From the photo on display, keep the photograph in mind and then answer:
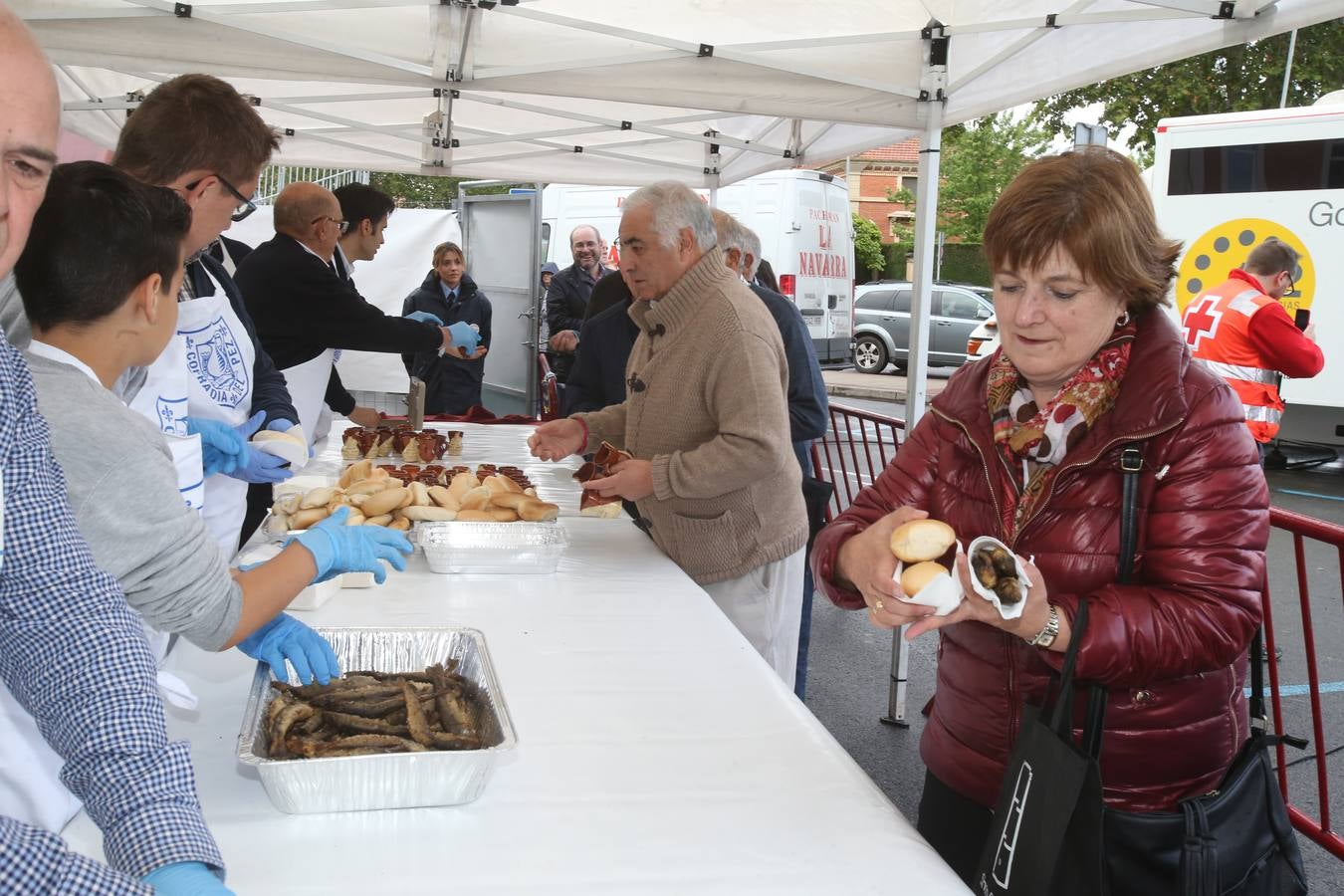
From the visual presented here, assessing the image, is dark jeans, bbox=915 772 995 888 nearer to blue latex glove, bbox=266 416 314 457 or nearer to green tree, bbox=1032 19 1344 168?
blue latex glove, bbox=266 416 314 457

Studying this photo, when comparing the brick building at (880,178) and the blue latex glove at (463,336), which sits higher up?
the brick building at (880,178)

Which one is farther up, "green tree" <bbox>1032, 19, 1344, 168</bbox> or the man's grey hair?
"green tree" <bbox>1032, 19, 1344, 168</bbox>

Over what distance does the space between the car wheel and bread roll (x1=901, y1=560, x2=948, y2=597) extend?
1733cm

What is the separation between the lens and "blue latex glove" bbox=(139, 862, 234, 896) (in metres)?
0.97

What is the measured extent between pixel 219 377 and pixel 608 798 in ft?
6.14

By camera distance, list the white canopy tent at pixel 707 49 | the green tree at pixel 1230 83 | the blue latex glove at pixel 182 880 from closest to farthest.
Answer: the blue latex glove at pixel 182 880 → the white canopy tent at pixel 707 49 → the green tree at pixel 1230 83

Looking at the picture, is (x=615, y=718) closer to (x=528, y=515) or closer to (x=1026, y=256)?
(x=1026, y=256)

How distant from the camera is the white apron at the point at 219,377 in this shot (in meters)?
2.71

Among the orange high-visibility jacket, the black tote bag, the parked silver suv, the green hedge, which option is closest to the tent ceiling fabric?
the black tote bag

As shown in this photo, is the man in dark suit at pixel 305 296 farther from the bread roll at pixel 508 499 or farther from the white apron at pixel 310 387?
the bread roll at pixel 508 499

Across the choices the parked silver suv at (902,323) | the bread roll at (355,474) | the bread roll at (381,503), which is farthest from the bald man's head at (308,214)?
the parked silver suv at (902,323)

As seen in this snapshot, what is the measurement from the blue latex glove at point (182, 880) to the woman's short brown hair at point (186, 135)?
197cm

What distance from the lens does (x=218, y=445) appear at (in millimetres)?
2383

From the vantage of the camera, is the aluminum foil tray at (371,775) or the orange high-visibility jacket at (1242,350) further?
the orange high-visibility jacket at (1242,350)
